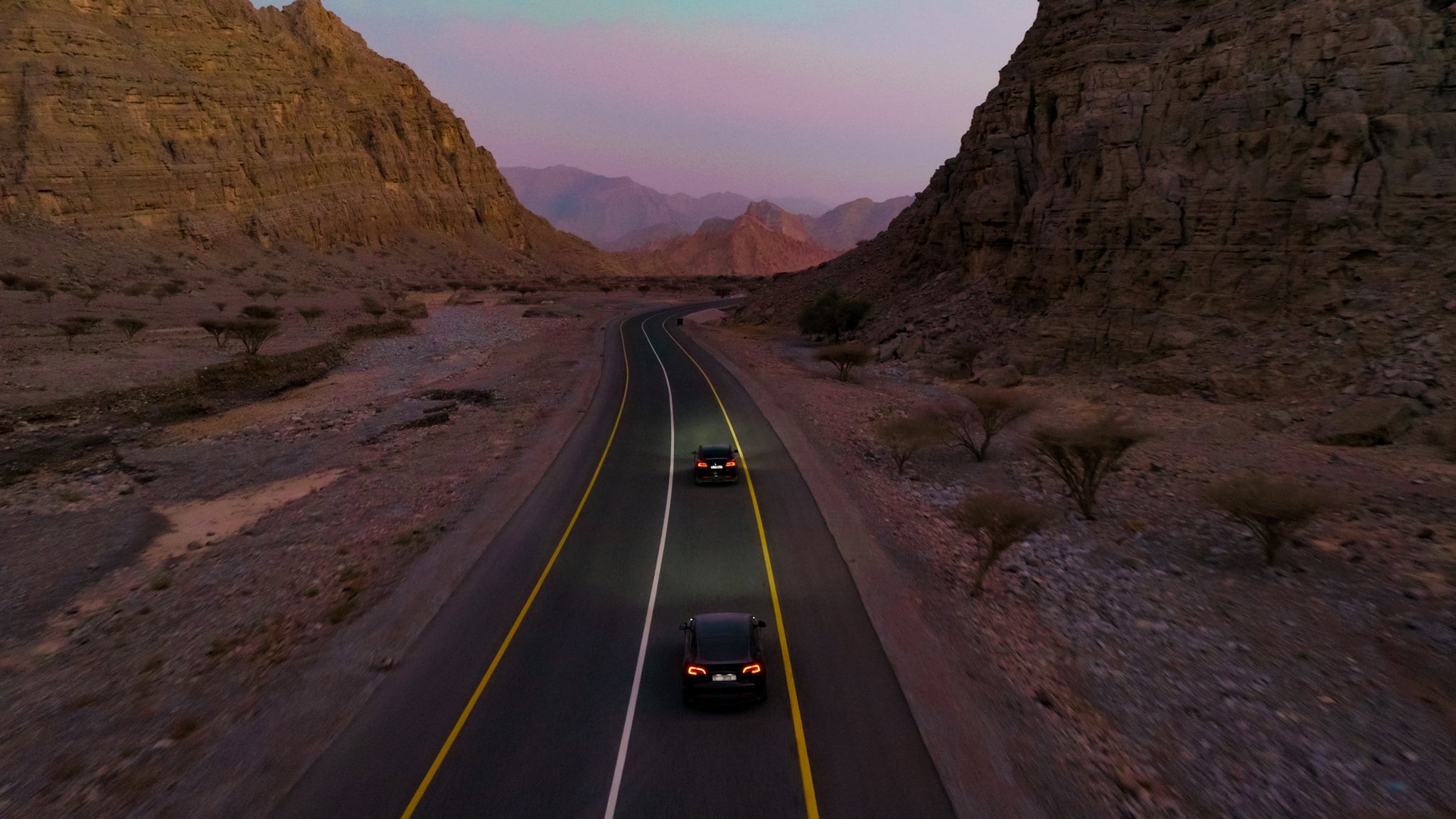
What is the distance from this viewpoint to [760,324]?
72438 millimetres

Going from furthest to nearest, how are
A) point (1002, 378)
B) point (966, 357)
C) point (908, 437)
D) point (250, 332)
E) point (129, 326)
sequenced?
point (129, 326), point (250, 332), point (966, 357), point (1002, 378), point (908, 437)

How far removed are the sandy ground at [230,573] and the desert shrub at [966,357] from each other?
78.1 ft

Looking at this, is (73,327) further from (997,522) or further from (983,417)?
(997,522)

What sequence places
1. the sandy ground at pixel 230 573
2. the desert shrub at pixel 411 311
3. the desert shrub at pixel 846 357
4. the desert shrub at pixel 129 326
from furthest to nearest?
the desert shrub at pixel 411 311 < the desert shrub at pixel 129 326 < the desert shrub at pixel 846 357 < the sandy ground at pixel 230 573

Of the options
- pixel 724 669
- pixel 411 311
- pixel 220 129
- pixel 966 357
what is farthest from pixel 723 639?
pixel 220 129

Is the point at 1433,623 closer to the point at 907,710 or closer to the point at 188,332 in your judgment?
the point at 907,710

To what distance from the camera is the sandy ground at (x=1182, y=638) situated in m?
9.76

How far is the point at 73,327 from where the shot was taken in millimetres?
49844

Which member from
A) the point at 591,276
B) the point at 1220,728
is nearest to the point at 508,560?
the point at 1220,728

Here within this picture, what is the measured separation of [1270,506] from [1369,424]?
12518 millimetres

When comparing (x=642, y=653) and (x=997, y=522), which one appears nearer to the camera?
(x=642, y=653)

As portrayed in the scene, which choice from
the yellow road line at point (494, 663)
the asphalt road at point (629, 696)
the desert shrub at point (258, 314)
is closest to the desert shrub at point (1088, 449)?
the asphalt road at point (629, 696)

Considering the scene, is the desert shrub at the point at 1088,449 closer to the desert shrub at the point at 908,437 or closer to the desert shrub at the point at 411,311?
the desert shrub at the point at 908,437

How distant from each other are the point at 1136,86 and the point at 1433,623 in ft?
119
